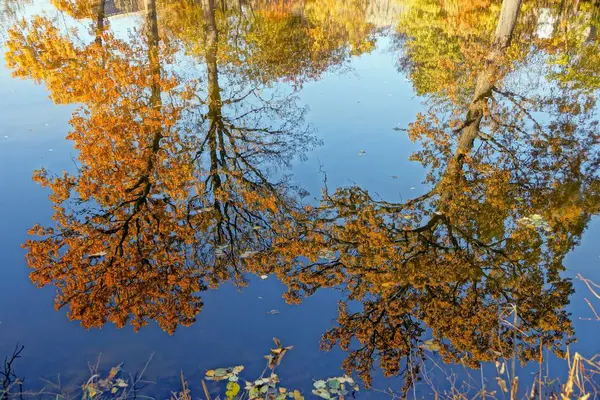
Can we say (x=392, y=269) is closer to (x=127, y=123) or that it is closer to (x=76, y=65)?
(x=127, y=123)

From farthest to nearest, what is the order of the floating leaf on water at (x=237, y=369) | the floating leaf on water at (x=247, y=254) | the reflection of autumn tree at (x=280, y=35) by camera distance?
the reflection of autumn tree at (x=280, y=35) < the floating leaf on water at (x=247, y=254) < the floating leaf on water at (x=237, y=369)

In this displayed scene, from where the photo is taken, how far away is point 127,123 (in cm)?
837

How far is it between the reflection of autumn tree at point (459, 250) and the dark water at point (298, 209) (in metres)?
0.03

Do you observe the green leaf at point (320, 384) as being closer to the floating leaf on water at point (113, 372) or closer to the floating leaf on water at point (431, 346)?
the floating leaf on water at point (431, 346)

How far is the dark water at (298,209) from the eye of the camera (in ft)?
14.6

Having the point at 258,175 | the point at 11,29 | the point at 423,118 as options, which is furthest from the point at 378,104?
the point at 11,29

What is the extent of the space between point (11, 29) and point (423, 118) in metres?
14.5

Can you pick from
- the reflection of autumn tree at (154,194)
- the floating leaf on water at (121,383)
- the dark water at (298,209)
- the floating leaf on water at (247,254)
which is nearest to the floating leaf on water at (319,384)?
the dark water at (298,209)

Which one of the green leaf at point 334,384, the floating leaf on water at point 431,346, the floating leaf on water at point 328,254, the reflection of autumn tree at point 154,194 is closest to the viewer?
the green leaf at point 334,384

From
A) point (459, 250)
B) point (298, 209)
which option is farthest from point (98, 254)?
point (459, 250)

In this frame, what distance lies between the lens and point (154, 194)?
260 inches

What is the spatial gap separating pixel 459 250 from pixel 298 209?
89.9 inches

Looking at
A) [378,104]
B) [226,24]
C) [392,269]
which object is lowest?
[392,269]

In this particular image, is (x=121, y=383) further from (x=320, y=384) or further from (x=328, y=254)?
(x=328, y=254)
